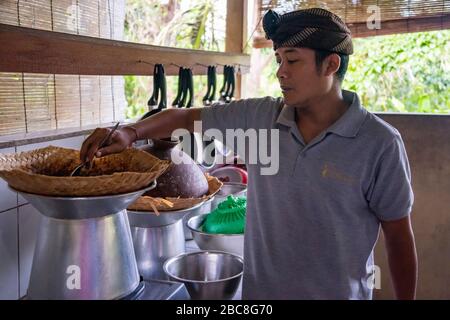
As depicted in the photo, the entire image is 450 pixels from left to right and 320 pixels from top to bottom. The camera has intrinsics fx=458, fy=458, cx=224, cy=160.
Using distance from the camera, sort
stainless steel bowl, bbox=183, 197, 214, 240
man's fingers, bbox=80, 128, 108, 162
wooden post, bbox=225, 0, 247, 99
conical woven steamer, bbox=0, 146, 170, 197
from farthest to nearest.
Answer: wooden post, bbox=225, 0, 247, 99 < stainless steel bowl, bbox=183, 197, 214, 240 < man's fingers, bbox=80, 128, 108, 162 < conical woven steamer, bbox=0, 146, 170, 197

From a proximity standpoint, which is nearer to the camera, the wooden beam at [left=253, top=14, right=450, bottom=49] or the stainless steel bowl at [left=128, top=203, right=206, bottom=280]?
the stainless steel bowl at [left=128, top=203, right=206, bottom=280]

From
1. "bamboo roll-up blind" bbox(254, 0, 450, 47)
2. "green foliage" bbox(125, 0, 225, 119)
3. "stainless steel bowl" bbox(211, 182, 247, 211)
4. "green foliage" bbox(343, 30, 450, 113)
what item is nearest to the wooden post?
"bamboo roll-up blind" bbox(254, 0, 450, 47)

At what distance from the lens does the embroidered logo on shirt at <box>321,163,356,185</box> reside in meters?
1.04

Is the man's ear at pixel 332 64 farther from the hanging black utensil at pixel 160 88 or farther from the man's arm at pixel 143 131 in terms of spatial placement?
the hanging black utensil at pixel 160 88

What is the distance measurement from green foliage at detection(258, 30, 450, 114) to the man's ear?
338 centimetres

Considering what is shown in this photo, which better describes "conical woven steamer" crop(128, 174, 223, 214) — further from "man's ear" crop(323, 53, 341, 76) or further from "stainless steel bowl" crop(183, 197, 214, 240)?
"man's ear" crop(323, 53, 341, 76)

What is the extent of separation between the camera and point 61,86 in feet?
5.60

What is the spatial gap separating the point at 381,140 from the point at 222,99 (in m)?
1.15

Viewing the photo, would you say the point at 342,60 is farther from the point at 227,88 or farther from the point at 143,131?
the point at 227,88

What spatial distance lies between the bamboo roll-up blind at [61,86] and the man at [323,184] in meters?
A: 0.59

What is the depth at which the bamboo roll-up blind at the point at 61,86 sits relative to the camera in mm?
1470

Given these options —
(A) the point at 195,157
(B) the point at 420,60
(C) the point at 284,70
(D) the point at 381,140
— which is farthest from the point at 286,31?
(B) the point at 420,60

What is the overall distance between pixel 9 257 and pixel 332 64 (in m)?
0.94
